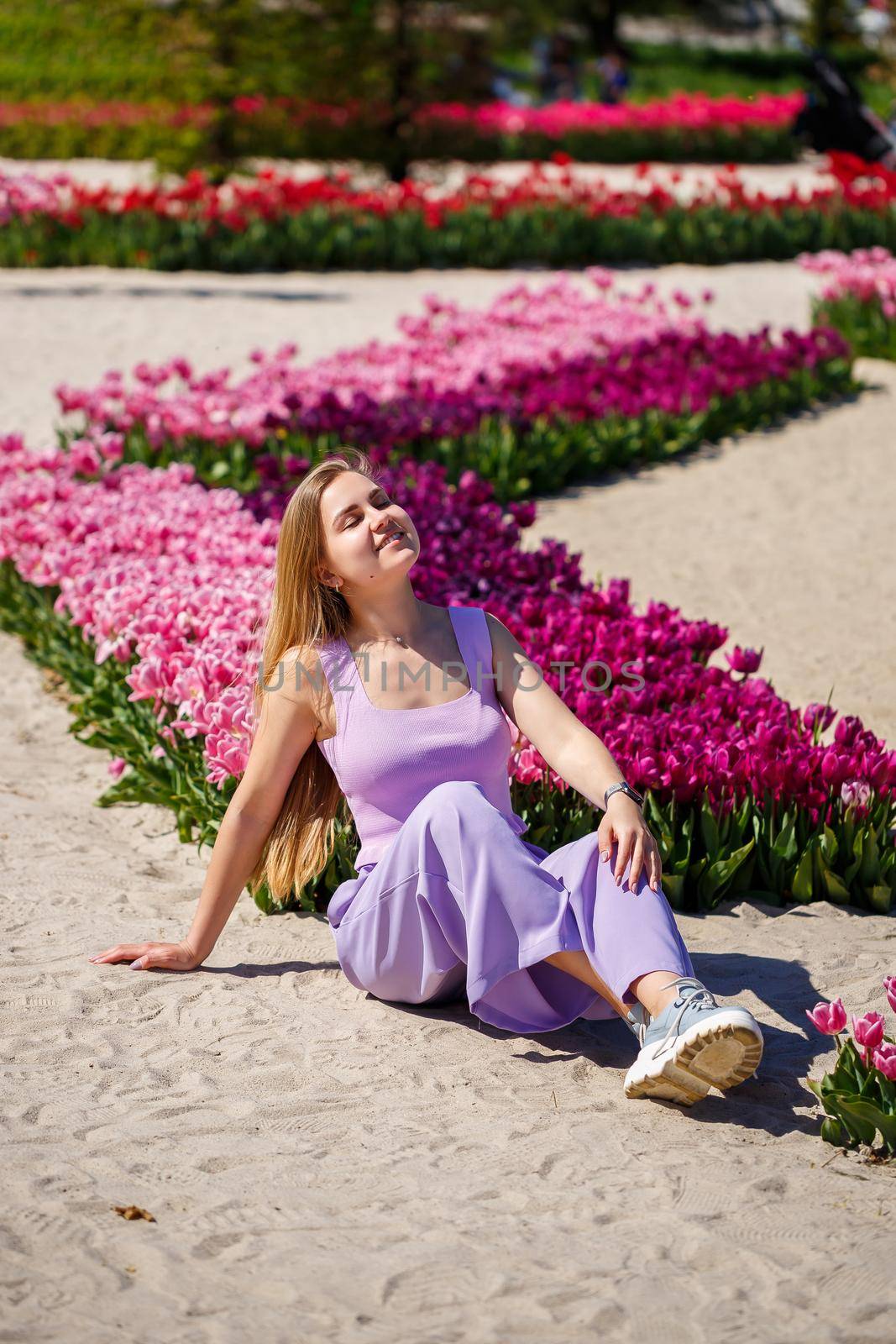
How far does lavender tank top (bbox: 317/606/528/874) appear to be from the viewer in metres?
3.30

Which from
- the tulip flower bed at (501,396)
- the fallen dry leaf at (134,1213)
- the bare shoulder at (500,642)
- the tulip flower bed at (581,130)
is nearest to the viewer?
the fallen dry leaf at (134,1213)

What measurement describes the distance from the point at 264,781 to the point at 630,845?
33.9 inches

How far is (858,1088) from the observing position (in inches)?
113

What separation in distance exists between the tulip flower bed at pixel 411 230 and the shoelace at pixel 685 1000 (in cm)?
1297

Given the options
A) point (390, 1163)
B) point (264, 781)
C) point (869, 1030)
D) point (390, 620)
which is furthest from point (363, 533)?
point (869, 1030)

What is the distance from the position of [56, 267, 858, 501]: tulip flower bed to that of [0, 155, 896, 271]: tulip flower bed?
3.78m

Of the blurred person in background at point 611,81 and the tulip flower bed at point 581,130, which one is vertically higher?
the blurred person in background at point 611,81

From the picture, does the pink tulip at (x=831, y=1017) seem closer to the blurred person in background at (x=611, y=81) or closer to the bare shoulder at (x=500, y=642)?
the bare shoulder at (x=500, y=642)

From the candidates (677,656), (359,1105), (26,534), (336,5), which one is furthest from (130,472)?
(336,5)

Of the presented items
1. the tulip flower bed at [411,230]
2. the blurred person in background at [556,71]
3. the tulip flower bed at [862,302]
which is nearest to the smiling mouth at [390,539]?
the tulip flower bed at [862,302]

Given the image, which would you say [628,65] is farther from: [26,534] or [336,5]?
[26,534]

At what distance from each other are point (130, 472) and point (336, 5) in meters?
13.9

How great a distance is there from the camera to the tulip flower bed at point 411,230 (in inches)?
590

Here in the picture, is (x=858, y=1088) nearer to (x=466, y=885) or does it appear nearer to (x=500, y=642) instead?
(x=466, y=885)
